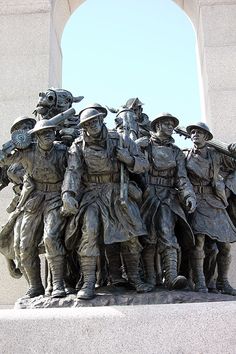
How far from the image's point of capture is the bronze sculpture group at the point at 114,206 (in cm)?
608

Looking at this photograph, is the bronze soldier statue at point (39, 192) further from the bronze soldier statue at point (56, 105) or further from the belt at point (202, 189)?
the belt at point (202, 189)

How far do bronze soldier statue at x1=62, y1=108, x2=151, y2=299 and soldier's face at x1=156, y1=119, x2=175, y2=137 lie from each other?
2.01 ft

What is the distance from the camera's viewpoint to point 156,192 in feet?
21.8

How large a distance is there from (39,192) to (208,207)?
200 centimetres

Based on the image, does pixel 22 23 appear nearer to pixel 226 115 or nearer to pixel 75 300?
pixel 226 115

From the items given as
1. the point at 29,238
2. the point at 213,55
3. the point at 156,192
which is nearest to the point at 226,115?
the point at 213,55

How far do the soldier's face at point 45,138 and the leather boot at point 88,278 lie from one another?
1304mm

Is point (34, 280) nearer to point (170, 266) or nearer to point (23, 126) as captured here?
point (170, 266)

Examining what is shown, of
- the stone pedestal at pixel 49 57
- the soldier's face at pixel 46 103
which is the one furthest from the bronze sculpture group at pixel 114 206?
the stone pedestal at pixel 49 57

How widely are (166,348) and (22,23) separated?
6.38 m

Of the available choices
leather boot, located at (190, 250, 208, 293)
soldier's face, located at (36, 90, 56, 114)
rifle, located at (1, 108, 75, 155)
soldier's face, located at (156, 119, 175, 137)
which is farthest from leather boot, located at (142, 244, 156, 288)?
soldier's face, located at (36, 90, 56, 114)

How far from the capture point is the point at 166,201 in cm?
654

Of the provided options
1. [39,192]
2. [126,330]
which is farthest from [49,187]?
[126,330]

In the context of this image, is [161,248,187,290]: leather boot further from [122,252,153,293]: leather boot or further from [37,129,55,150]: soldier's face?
[37,129,55,150]: soldier's face
